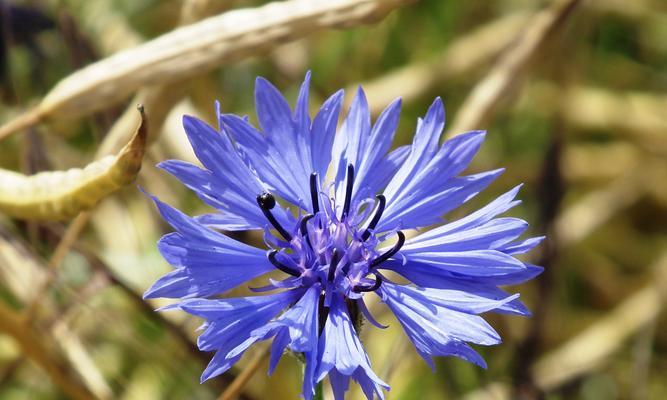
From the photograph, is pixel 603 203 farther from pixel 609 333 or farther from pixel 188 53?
pixel 188 53

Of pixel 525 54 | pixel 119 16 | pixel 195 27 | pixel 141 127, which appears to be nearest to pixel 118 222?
pixel 119 16

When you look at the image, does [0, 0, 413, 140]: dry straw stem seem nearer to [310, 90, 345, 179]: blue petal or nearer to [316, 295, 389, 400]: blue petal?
[310, 90, 345, 179]: blue petal

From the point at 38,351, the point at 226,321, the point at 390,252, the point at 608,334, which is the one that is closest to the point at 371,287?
the point at 390,252

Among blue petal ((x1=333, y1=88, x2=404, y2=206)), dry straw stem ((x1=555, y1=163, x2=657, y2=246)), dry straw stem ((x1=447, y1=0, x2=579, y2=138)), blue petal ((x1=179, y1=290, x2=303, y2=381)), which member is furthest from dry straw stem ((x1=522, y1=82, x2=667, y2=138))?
blue petal ((x1=179, y1=290, x2=303, y2=381))

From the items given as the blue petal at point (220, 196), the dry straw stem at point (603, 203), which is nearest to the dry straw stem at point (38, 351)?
the blue petal at point (220, 196)

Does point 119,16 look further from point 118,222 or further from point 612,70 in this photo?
point 612,70
